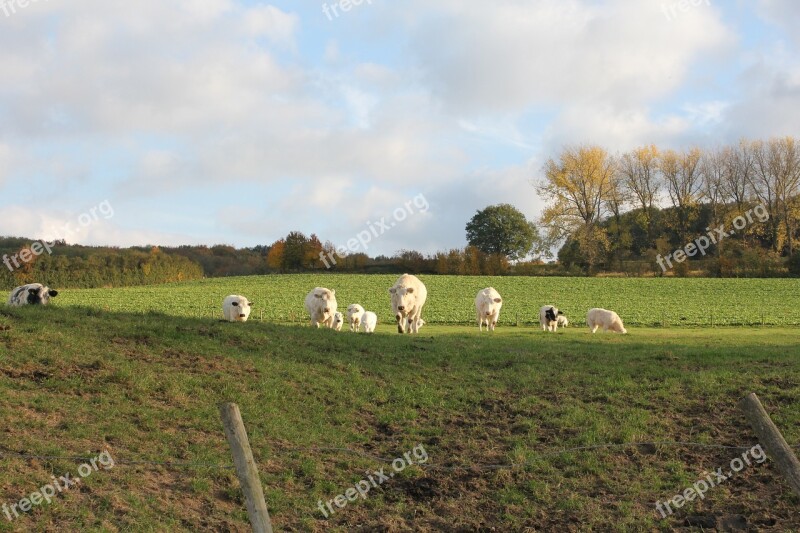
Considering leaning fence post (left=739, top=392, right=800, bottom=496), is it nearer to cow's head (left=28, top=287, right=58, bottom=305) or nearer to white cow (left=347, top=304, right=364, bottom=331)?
cow's head (left=28, top=287, right=58, bottom=305)

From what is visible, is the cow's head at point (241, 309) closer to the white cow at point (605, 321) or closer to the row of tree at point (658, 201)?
the white cow at point (605, 321)

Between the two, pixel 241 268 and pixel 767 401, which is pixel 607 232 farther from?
pixel 767 401

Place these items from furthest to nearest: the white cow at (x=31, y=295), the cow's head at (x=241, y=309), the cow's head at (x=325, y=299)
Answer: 1. the cow's head at (x=241, y=309)
2. the cow's head at (x=325, y=299)
3. the white cow at (x=31, y=295)

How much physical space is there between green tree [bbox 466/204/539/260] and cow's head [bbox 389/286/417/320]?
8198 cm

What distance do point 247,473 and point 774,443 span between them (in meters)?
5.16

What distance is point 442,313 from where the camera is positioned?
42.7 metres

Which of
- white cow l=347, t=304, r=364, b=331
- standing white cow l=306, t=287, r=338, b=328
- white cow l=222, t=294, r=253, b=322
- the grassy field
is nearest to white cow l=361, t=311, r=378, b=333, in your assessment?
white cow l=347, t=304, r=364, b=331

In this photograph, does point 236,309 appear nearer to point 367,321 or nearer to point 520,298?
point 367,321

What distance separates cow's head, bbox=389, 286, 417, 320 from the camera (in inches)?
1044

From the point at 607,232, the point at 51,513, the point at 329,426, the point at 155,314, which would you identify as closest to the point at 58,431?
the point at 51,513

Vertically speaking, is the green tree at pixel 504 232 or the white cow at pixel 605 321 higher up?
the green tree at pixel 504 232

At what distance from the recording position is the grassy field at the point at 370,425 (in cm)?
895

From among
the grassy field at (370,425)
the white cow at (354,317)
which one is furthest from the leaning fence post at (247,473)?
the white cow at (354,317)

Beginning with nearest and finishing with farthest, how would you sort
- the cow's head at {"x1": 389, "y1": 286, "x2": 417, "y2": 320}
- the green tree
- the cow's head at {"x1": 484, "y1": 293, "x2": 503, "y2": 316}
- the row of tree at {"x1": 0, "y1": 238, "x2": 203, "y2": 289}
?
the cow's head at {"x1": 389, "y1": 286, "x2": 417, "y2": 320} → the cow's head at {"x1": 484, "y1": 293, "x2": 503, "y2": 316} → the row of tree at {"x1": 0, "y1": 238, "x2": 203, "y2": 289} → the green tree
